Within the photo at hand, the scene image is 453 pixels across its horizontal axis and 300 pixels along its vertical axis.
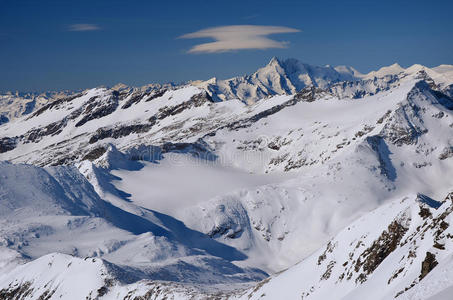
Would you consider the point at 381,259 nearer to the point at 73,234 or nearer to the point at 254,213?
the point at 73,234

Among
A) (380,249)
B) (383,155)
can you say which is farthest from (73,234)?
(383,155)

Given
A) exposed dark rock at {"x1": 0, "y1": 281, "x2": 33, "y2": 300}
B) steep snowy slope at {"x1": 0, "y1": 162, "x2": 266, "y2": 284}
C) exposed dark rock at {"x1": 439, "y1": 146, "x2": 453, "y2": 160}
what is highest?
exposed dark rock at {"x1": 0, "y1": 281, "x2": 33, "y2": 300}

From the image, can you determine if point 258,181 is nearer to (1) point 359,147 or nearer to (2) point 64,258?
(1) point 359,147

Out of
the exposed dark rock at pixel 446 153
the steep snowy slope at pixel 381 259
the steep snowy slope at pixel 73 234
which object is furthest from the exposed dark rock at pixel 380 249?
the exposed dark rock at pixel 446 153

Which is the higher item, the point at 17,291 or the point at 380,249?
the point at 380,249

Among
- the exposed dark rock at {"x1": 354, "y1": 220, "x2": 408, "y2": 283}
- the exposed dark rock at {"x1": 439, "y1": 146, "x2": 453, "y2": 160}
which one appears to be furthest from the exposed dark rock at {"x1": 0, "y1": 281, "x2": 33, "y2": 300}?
the exposed dark rock at {"x1": 439, "y1": 146, "x2": 453, "y2": 160}

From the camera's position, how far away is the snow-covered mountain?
118 ft

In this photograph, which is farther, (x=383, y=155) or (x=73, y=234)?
(x=383, y=155)

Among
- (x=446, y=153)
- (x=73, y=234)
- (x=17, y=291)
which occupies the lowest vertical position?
(x=446, y=153)

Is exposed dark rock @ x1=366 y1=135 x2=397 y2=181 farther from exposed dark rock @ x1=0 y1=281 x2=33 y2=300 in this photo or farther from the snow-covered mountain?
exposed dark rock @ x1=0 y1=281 x2=33 y2=300

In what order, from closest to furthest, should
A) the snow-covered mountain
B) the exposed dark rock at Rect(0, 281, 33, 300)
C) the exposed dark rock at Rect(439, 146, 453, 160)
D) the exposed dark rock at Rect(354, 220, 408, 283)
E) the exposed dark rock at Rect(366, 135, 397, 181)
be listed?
the exposed dark rock at Rect(354, 220, 408, 283), the snow-covered mountain, the exposed dark rock at Rect(0, 281, 33, 300), the exposed dark rock at Rect(366, 135, 397, 181), the exposed dark rock at Rect(439, 146, 453, 160)

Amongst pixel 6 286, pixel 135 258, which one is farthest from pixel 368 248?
pixel 135 258

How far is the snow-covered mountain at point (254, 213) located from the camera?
35.9 meters

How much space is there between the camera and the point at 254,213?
442 feet
